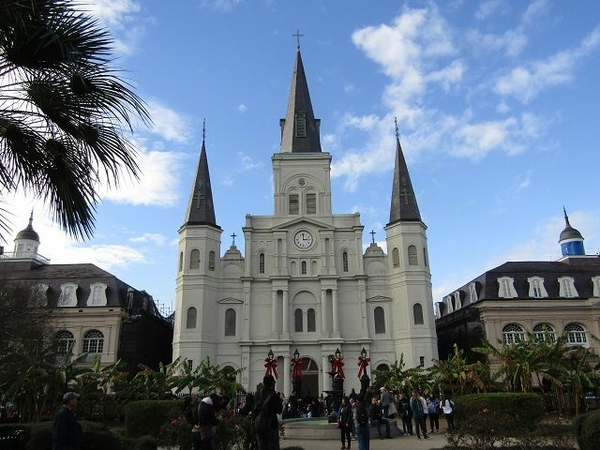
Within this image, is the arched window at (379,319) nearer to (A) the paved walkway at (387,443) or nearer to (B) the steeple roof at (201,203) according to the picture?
(B) the steeple roof at (201,203)

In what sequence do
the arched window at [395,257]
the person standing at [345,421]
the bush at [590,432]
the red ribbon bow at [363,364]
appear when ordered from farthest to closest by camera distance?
the arched window at [395,257] < the red ribbon bow at [363,364] < the person standing at [345,421] < the bush at [590,432]

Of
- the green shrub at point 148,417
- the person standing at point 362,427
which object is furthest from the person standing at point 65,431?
the green shrub at point 148,417

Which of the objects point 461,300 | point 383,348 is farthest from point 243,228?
point 461,300

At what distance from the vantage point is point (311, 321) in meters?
42.8

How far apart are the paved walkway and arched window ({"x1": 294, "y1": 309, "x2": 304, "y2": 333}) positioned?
22.9m

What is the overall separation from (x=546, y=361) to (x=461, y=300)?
21.6 metres

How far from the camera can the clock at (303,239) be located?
44344 mm

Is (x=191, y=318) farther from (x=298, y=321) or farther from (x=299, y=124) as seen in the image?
(x=299, y=124)

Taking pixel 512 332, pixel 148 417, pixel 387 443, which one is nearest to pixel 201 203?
pixel 512 332

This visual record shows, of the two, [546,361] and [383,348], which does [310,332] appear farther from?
[546,361]

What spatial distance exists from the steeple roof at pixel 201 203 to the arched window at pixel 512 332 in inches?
941

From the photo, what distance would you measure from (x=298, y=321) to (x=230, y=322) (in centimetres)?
527

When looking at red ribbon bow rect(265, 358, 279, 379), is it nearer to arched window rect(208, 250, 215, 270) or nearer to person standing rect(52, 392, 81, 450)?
arched window rect(208, 250, 215, 270)

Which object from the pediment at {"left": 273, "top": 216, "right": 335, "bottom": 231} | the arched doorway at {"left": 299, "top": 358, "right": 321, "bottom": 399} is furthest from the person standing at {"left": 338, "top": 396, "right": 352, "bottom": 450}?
the pediment at {"left": 273, "top": 216, "right": 335, "bottom": 231}
